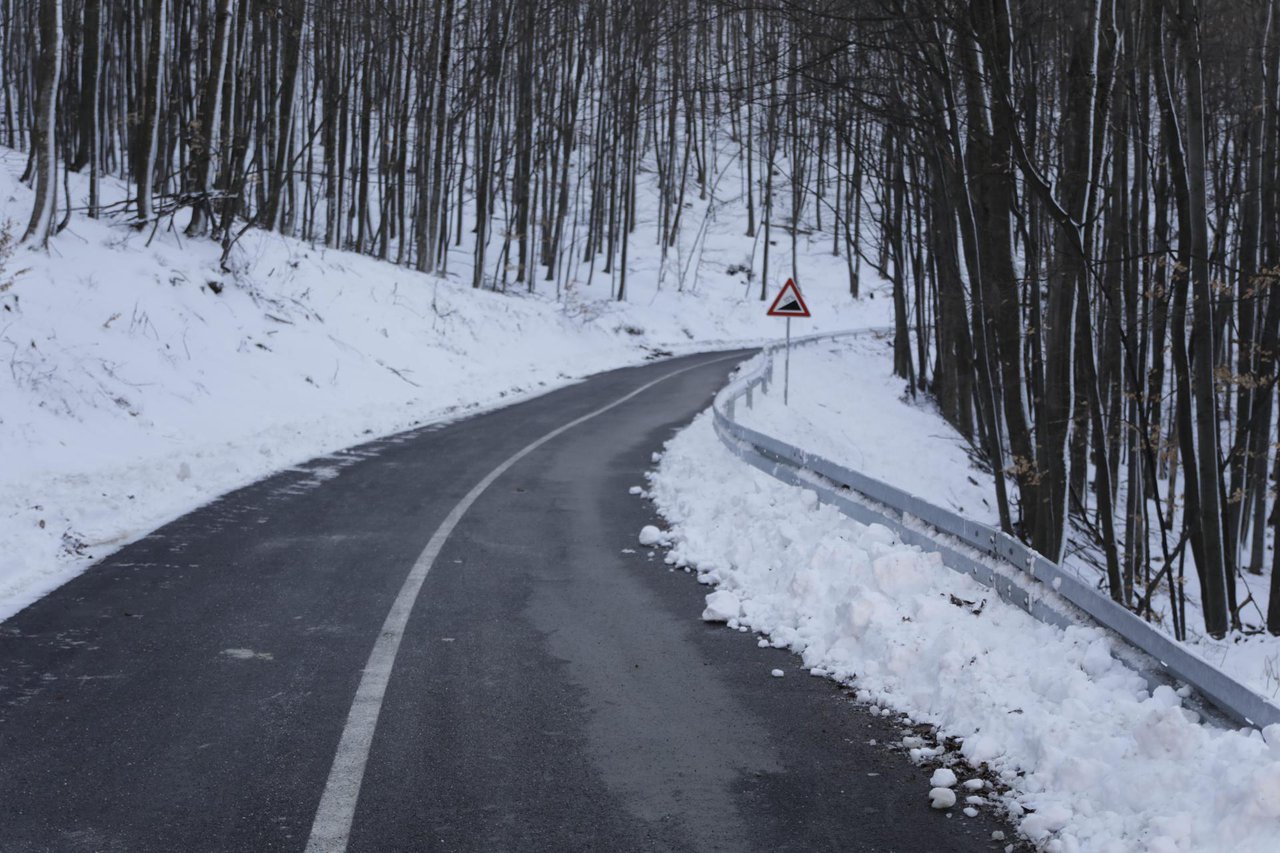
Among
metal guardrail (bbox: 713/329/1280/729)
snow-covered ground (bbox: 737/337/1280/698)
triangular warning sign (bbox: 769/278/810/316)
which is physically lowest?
snow-covered ground (bbox: 737/337/1280/698)

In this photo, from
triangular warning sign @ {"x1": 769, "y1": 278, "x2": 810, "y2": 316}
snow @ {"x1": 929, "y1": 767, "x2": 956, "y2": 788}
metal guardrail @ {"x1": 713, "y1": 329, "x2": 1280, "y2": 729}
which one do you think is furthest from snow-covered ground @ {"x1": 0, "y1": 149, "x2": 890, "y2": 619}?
triangular warning sign @ {"x1": 769, "y1": 278, "x2": 810, "y2": 316}

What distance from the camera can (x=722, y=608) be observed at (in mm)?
7234

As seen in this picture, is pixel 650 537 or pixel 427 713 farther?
pixel 650 537

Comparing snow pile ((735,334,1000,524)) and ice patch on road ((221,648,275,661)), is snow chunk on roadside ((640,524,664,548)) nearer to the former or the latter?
ice patch on road ((221,648,275,661))

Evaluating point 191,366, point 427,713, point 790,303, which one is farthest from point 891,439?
point 427,713

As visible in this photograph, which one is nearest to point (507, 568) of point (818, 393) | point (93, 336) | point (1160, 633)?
point (1160, 633)

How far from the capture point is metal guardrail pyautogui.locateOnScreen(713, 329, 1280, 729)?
4.18 m

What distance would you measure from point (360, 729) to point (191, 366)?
1423 cm

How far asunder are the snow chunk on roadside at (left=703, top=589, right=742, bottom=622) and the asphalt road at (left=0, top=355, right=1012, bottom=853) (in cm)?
12

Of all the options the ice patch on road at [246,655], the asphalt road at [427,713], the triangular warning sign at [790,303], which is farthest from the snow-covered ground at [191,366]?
the triangular warning sign at [790,303]

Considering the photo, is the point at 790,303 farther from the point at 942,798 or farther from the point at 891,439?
the point at 942,798

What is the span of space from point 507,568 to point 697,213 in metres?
61.9

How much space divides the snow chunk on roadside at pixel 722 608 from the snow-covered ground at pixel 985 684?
0.01 meters

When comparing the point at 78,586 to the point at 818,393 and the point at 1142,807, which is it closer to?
the point at 1142,807
